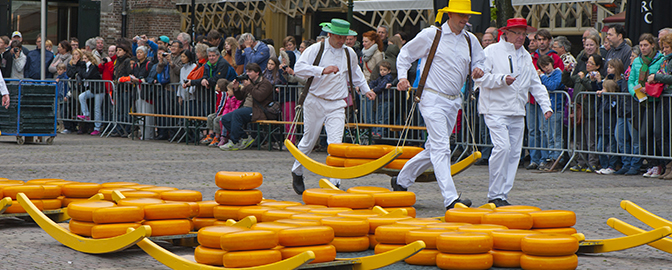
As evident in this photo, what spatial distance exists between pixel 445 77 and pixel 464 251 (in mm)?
3276

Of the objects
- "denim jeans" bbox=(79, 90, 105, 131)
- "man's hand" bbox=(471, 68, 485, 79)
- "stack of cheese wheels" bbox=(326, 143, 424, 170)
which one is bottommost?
"stack of cheese wheels" bbox=(326, 143, 424, 170)

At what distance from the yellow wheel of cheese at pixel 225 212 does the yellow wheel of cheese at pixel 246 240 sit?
1460mm

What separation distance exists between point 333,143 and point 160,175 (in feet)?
9.35

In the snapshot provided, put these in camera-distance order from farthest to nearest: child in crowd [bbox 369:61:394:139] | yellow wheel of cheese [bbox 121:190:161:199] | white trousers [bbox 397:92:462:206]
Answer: child in crowd [bbox 369:61:394:139] → white trousers [bbox 397:92:462:206] → yellow wheel of cheese [bbox 121:190:161:199]

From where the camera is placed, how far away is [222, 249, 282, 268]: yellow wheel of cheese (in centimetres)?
512

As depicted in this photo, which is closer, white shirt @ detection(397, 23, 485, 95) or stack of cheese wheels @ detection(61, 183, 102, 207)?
stack of cheese wheels @ detection(61, 183, 102, 207)

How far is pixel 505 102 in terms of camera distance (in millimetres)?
8727

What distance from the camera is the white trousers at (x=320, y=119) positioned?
10.0 m

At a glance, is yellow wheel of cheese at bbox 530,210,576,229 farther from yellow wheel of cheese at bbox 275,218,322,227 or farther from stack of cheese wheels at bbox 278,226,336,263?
stack of cheese wheels at bbox 278,226,336,263

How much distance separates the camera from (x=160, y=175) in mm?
11516

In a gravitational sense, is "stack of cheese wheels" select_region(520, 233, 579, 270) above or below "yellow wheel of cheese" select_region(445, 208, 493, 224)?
below

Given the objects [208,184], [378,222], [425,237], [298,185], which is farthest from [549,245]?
[208,184]

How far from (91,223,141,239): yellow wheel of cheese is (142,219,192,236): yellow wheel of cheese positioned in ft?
0.42

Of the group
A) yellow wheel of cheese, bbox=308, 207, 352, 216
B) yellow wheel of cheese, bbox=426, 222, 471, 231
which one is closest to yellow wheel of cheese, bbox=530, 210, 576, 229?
yellow wheel of cheese, bbox=426, 222, 471, 231
